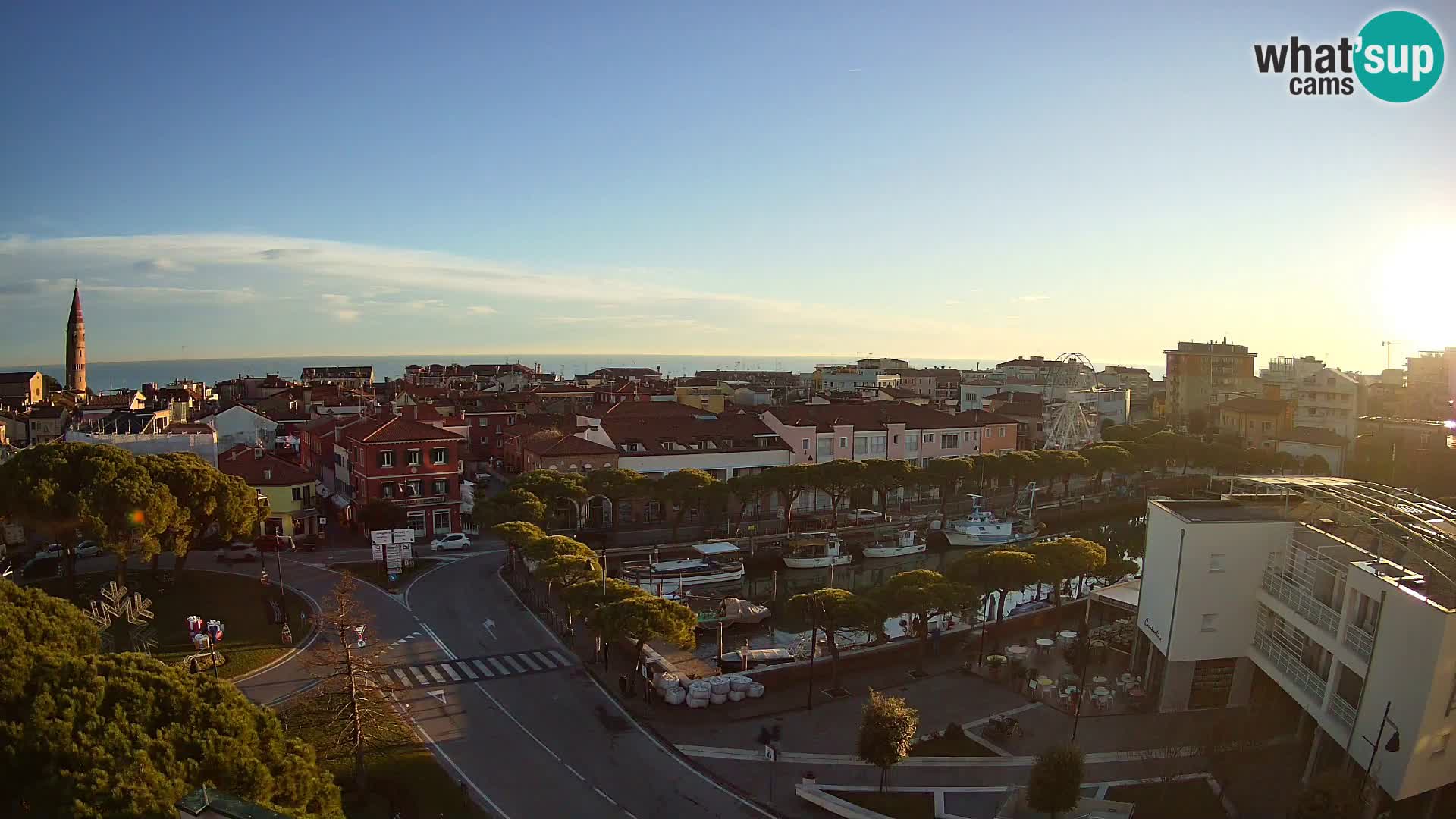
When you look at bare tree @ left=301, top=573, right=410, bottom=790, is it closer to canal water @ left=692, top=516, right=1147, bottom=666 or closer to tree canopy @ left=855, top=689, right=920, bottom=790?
canal water @ left=692, top=516, right=1147, bottom=666

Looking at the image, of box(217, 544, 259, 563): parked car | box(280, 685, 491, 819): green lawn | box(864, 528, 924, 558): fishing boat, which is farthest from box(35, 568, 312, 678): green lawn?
box(864, 528, 924, 558): fishing boat

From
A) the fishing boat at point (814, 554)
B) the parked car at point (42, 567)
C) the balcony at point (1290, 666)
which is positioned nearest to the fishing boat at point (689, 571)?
the fishing boat at point (814, 554)

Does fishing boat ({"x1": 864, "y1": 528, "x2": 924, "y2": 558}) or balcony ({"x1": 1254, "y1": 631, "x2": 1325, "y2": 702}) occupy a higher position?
balcony ({"x1": 1254, "y1": 631, "x2": 1325, "y2": 702})

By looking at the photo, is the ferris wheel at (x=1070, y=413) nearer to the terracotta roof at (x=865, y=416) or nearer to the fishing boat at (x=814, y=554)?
the terracotta roof at (x=865, y=416)

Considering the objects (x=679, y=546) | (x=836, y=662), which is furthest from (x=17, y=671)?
(x=679, y=546)

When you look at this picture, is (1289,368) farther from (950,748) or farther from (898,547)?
(950,748)
